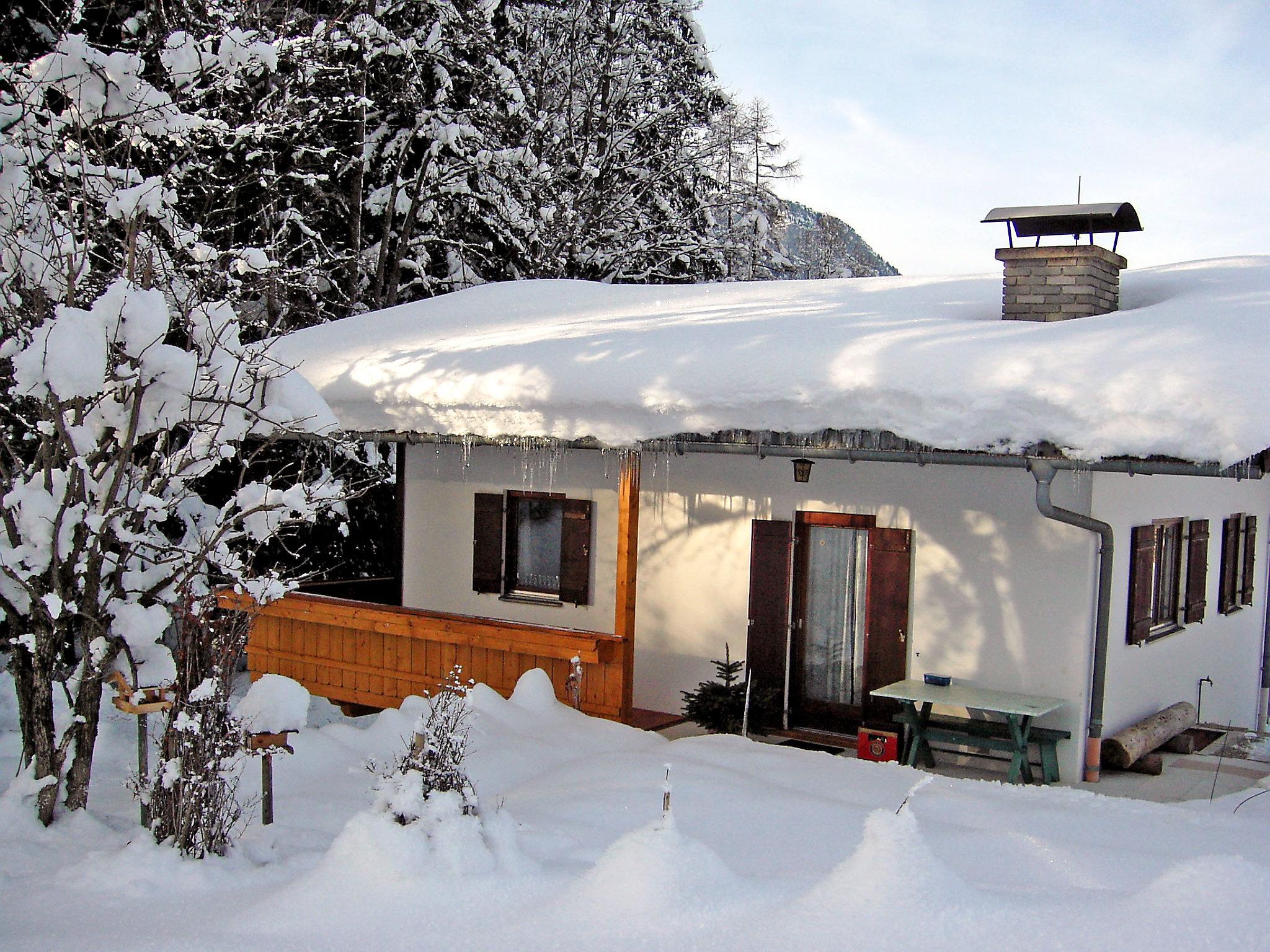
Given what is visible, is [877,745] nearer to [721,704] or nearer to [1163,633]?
[721,704]

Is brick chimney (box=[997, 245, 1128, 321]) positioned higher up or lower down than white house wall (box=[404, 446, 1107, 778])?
higher up

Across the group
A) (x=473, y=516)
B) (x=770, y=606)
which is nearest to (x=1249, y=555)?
(x=770, y=606)

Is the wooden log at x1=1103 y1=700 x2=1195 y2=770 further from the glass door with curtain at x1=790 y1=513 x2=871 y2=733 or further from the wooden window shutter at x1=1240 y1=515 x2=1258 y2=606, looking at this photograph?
the wooden window shutter at x1=1240 y1=515 x2=1258 y2=606

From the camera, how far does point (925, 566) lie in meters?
8.03

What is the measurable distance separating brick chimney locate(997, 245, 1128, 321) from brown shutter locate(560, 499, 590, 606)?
12.2 feet

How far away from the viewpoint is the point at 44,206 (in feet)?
21.0

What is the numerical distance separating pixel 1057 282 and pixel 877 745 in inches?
136

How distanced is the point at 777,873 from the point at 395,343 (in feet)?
20.6

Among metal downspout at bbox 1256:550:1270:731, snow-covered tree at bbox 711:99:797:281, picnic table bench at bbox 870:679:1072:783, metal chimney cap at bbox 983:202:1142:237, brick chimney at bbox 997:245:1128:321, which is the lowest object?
metal downspout at bbox 1256:550:1270:731

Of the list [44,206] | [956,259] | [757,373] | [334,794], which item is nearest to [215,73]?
[44,206]

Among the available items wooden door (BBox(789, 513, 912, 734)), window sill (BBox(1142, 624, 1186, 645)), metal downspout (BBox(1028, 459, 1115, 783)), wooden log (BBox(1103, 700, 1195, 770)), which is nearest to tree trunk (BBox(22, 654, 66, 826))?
wooden door (BBox(789, 513, 912, 734))

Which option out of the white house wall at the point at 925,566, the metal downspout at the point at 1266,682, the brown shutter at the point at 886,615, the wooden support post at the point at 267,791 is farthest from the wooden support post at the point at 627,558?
the metal downspout at the point at 1266,682

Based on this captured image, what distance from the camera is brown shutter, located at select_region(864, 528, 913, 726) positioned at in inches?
319

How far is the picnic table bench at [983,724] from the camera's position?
7094 millimetres
